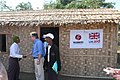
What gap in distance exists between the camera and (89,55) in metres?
10.6

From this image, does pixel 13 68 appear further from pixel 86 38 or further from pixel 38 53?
pixel 86 38

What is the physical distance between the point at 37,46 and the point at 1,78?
5.52 meters

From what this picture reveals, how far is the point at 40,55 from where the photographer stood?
8.45 metres

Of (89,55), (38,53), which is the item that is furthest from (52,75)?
(89,55)

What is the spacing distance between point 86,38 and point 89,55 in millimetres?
711

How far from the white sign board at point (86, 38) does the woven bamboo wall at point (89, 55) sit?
14 centimetres

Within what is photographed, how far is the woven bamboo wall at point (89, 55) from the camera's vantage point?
1043 cm

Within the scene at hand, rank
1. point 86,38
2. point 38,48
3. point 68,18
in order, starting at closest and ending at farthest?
point 38,48 → point 68,18 → point 86,38

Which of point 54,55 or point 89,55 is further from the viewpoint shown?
point 89,55

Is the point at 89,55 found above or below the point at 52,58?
below

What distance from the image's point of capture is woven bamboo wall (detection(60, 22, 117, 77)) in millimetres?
10430

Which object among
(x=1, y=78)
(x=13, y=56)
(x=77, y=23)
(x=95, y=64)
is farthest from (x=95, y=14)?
(x=1, y=78)

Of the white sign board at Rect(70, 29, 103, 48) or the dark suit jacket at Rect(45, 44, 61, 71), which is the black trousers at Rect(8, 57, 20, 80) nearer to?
the dark suit jacket at Rect(45, 44, 61, 71)

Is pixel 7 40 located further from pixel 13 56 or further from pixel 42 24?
pixel 13 56
